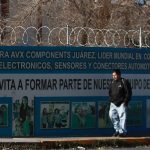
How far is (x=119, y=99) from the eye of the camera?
52.2ft

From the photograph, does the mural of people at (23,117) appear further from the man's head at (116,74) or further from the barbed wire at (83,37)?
the man's head at (116,74)

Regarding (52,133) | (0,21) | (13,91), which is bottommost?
(52,133)

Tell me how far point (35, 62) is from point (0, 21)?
7199 millimetres

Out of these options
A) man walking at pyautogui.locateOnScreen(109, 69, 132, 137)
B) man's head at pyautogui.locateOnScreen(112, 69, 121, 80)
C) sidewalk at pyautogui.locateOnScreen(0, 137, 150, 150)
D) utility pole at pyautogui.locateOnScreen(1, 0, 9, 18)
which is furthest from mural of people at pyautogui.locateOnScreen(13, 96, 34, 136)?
utility pole at pyautogui.locateOnScreen(1, 0, 9, 18)

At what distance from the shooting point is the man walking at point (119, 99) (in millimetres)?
15906

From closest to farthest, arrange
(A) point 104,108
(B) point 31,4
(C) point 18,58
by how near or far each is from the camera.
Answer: (C) point 18,58 < (A) point 104,108 < (B) point 31,4

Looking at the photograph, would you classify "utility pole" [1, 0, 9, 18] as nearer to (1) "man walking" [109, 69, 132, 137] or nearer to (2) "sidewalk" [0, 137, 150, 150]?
(1) "man walking" [109, 69, 132, 137]

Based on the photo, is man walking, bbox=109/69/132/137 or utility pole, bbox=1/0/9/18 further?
utility pole, bbox=1/0/9/18

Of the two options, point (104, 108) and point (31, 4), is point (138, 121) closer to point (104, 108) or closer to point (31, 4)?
point (104, 108)

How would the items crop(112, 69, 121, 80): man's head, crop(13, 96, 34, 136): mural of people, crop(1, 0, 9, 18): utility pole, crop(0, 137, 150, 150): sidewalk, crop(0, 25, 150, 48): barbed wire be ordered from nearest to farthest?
crop(0, 137, 150, 150): sidewalk < crop(13, 96, 34, 136): mural of people < crop(112, 69, 121, 80): man's head < crop(0, 25, 150, 48): barbed wire < crop(1, 0, 9, 18): utility pole

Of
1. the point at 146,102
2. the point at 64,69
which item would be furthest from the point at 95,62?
the point at 146,102

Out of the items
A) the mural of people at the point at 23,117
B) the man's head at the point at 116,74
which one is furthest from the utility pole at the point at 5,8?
the man's head at the point at 116,74

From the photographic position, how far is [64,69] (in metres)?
16.2

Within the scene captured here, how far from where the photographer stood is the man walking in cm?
1591
